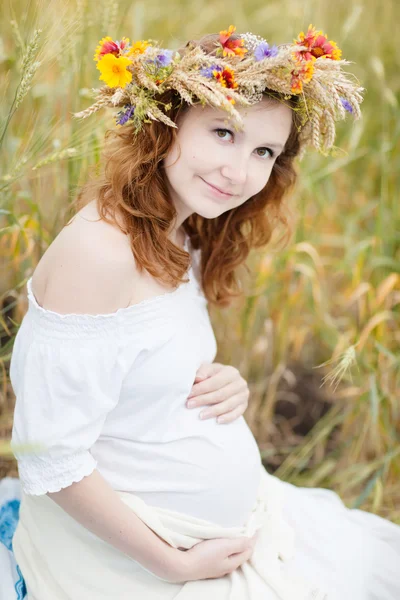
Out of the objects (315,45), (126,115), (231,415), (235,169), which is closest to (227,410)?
(231,415)

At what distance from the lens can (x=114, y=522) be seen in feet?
3.76

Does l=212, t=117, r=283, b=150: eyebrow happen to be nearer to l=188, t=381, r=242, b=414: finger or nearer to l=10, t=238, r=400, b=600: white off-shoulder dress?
l=10, t=238, r=400, b=600: white off-shoulder dress

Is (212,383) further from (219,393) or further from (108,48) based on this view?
(108,48)

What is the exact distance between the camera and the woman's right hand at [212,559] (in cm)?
120

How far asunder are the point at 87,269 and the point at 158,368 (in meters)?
0.26

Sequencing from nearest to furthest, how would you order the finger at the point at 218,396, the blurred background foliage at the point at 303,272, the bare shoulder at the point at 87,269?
the bare shoulder at the point at 87,269 < the finger at the point at 218,396 < the blurred background foliage at the point at 303,272

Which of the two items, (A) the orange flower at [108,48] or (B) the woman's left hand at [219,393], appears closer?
(A) the orange flower at [108,48]

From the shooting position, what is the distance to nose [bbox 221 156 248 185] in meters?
1.20

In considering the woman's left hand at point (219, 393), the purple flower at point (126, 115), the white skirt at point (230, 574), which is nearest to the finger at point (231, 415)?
the woman's left hand at point (219, 393)

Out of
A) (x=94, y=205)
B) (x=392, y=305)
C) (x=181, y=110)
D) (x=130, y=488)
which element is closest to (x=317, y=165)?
(x=392, y=305)

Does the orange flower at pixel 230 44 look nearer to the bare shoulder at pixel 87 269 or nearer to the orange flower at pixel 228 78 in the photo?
the orange flower at pixel 228 78

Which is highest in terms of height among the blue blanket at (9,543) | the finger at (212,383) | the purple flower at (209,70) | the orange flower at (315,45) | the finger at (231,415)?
the orange flower at (315,45)

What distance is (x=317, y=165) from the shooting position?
236cm

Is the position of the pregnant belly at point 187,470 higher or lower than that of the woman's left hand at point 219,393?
lower
